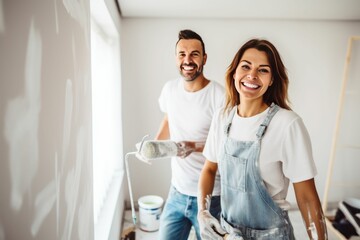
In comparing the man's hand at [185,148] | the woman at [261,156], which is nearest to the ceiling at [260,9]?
the woman at [261,156]

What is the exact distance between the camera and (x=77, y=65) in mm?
699

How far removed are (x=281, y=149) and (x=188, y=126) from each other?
1.63 feet

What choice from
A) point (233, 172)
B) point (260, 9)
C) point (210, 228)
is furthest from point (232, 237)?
point (260, 9)

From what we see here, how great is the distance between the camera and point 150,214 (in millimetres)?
1856

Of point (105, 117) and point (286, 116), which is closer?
point (286, 116)

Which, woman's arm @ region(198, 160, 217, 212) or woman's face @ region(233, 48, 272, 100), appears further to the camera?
woman's arm @ region(198, 160, 217, 212)

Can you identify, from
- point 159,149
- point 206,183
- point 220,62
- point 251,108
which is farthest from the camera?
point 220,62

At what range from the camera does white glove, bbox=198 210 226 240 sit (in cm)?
91

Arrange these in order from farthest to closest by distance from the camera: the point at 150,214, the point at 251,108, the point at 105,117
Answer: the point at 150,214, the point at 105,117, the point at 251,108

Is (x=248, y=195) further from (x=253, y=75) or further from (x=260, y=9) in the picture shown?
(x=260, y=9)

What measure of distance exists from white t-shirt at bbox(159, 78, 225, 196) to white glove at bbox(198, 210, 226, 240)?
175mm

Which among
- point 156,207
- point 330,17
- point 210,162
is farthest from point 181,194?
point 330,17

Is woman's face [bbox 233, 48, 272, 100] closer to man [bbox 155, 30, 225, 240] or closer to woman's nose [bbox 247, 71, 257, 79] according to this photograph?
woman's nose [bbox 247, 71, 257, 79]

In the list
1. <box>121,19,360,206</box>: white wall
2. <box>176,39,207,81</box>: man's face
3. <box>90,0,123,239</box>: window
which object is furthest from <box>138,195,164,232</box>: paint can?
<box>176,39,207,81</box>: man's face
